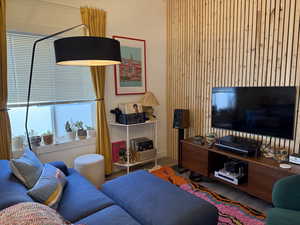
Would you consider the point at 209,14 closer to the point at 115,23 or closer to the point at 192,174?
the point at 115,23

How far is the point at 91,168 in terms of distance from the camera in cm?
264

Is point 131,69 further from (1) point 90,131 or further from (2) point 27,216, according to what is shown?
(2) point 27,216

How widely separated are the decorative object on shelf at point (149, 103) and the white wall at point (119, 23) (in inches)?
9.5

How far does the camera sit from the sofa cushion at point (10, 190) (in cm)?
132

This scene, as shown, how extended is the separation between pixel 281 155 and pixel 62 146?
2.85 metres

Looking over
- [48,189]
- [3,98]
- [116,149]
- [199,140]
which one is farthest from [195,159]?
Result: [3,98]

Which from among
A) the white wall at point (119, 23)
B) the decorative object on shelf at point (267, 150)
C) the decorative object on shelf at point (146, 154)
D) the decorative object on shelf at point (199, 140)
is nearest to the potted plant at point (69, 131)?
the white wall at point (119, 23)

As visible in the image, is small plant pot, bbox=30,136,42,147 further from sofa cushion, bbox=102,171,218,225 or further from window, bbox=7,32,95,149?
sofa cushion, bbox=102,171,218,225

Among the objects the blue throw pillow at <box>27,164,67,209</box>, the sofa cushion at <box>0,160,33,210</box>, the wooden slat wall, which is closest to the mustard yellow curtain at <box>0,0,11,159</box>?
the sofa cushion at <box>0,160,33,210</box>

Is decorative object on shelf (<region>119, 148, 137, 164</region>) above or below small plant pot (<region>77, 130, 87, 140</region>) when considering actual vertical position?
below

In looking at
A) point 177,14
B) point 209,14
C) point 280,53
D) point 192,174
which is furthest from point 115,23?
point 192,174

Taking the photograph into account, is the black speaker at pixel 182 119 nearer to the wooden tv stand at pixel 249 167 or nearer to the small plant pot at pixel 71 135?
the wooden tv stand at pixel 249 167

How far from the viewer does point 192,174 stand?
321 cm

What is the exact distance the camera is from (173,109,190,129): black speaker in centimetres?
337
